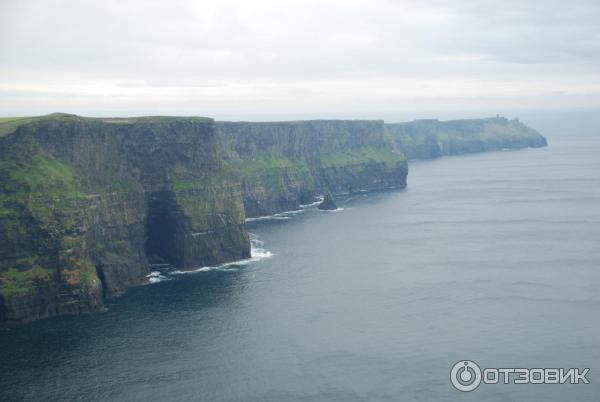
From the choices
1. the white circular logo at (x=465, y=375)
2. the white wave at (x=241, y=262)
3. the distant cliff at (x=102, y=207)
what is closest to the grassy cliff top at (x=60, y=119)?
the distant cliff at (x=102, y=207)

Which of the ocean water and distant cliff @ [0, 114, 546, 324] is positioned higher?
distant cliff @ [0, 114, 546, 324]

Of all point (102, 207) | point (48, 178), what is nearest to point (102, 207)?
point (102, 207)

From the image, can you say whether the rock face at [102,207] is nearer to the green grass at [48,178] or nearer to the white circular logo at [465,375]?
the green grass at [48,178]

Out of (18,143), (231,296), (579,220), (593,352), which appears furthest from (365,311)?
(579,220)

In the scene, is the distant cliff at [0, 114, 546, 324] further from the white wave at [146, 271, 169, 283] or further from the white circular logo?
the white circular logo

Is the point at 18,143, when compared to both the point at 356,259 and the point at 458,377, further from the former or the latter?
the point at 458,377

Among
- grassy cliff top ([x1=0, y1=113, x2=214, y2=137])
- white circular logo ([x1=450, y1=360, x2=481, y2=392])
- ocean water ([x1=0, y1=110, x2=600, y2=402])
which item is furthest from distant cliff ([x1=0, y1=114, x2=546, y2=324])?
white circular logo ([x1=450, y1=360, x2=481, y2=392])
